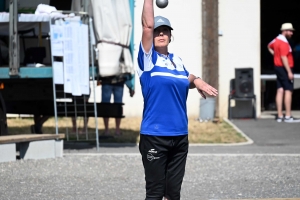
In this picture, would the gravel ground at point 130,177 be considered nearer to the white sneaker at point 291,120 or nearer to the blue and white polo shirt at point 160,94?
the blue and white polo shirt at point 160,94

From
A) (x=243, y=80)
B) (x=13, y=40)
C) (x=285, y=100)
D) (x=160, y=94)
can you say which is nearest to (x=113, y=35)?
(x=13, y=40)

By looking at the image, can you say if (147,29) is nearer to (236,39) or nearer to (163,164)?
(163,164)

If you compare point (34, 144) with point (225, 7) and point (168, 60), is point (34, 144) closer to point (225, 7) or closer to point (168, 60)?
point (168, 60)

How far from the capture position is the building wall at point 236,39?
57.6ft

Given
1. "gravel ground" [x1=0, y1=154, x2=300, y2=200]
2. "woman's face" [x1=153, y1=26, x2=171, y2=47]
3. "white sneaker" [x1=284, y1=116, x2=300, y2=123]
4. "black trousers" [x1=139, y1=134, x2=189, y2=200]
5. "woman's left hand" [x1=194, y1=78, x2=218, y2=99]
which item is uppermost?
"woman's face" [x1=153, y1=26, x2=171, y2=47]

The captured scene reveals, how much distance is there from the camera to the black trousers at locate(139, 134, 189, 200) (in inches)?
256

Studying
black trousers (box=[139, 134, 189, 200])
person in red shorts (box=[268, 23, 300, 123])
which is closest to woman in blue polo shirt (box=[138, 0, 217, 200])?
black trousers (box=[139, 134, 189, 200])

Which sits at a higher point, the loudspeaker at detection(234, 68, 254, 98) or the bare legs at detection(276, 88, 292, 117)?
the loudspeaker at detection(234, 68, 254, 98)

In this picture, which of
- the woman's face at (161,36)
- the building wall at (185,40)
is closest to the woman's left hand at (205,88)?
the woman's face at (161,36)

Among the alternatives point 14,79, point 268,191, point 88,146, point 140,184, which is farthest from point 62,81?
point 268,191

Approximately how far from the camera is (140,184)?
31.1 feet

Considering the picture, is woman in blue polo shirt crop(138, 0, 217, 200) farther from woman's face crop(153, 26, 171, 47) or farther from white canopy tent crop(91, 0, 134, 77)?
white canopy tent crop(91, 0, 134, 77)

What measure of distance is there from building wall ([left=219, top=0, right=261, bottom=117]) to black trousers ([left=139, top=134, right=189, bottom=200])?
11.2 metres

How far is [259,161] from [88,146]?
3322mm
